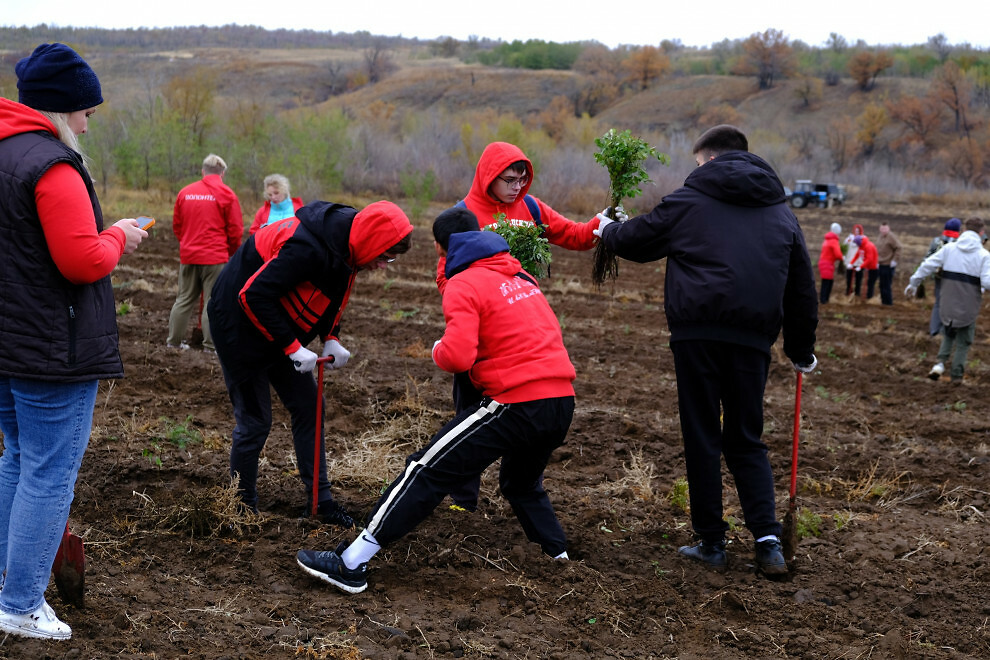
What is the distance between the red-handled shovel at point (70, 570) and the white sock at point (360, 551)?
3.48 ft

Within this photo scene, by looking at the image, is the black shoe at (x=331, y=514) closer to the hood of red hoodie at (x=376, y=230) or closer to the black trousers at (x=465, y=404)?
the black trousers at (x=465, y=404)

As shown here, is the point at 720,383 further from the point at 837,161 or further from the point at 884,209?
the point at 837,161

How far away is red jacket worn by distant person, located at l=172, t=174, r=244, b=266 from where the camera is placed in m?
9.12

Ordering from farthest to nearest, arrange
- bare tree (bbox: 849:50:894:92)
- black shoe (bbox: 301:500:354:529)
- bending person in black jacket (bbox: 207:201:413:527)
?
bare tree (bbox: 849:50:894:92) → black shoe (bbox: 301:500:354:529) → bending person in black jacket (bbox: 207:201:413:527)

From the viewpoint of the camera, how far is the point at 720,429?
15.0 ft

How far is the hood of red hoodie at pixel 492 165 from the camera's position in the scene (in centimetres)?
493

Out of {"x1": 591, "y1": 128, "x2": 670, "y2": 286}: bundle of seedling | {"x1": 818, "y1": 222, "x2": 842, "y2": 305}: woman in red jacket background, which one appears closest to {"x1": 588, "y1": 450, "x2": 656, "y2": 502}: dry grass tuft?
{"x1": 591, "y1": 128, "x2": 670, "y2": 286}: bundle of seedling

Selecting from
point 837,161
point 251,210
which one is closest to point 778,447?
point 251,210

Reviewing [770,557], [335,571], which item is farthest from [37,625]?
[770,557]

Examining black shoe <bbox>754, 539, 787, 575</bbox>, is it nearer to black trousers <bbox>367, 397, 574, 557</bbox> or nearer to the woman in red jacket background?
black trousers <bbox>367, 397, 574, 557</bbox>

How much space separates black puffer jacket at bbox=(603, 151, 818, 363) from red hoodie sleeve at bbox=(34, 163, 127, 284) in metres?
2.57

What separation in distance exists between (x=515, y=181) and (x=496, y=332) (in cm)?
135

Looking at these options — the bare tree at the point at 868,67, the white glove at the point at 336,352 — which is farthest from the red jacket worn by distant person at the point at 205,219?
the bare tree at the point at 868,67

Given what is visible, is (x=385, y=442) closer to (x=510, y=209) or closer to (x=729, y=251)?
(x=510, y=209)
